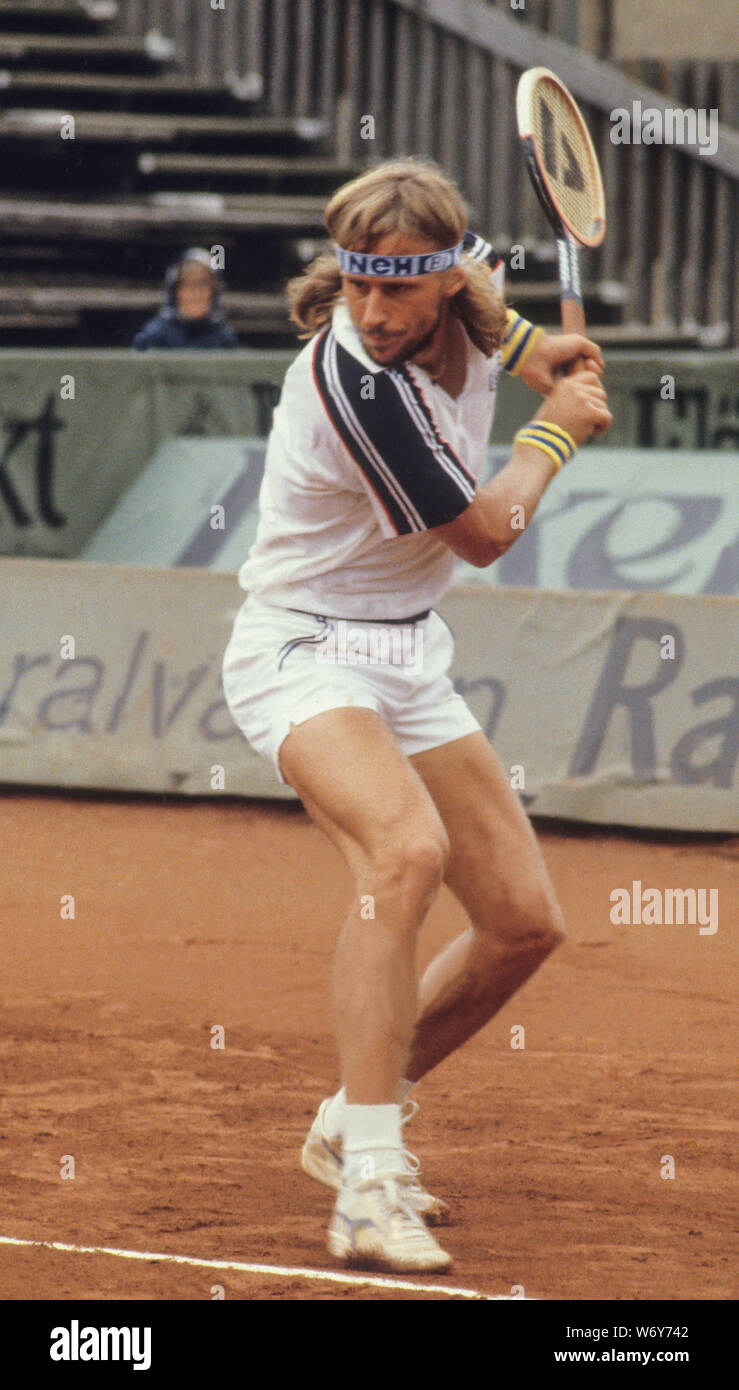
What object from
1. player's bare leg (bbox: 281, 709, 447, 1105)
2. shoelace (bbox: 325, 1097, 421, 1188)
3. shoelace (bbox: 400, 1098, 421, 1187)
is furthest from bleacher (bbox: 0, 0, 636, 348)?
player's bare leg (bbox: 281, 709, 447, 1105)

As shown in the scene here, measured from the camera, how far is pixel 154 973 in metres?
6.36

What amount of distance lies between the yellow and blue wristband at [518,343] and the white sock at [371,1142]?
1.63 metres

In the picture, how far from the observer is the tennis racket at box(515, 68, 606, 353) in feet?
15.5

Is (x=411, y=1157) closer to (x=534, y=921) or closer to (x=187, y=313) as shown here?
(x=534, y=921)

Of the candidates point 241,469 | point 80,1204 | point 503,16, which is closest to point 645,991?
point 80,1204

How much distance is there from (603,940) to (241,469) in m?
5.26

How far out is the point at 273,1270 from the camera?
12.3ft

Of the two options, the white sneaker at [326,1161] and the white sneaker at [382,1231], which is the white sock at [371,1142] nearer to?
the white sneaker at [382,1231]

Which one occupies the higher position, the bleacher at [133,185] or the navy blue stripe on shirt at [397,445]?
the bleacher at [133,185]

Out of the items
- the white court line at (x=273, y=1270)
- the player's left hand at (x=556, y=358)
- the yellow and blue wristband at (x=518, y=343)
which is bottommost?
the white court line at (x=273, y=1270)

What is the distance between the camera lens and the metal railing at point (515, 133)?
48.0ft

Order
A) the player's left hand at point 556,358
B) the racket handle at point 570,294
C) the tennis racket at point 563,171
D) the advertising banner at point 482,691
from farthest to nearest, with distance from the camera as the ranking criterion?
the advertising banner at point 482,691
the tennis racket at point 563,171
the racket handle at point 570,294
the player's left hand at point 556,358

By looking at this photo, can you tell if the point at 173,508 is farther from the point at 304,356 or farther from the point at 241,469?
the point at 304,356

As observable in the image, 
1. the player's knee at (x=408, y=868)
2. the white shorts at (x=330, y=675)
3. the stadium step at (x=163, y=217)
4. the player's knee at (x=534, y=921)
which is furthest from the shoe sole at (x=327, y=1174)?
the stadium step at (x=163, y=217)
